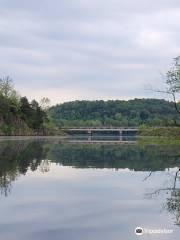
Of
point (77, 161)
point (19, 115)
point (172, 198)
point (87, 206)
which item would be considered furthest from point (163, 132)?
point (19, 115)

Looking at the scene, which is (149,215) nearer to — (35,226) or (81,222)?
(81,222)

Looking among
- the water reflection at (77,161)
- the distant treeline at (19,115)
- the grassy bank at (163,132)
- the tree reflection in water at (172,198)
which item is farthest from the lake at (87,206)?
the distant treeline at (19,115)

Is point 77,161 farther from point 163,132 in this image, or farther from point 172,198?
point 172,198

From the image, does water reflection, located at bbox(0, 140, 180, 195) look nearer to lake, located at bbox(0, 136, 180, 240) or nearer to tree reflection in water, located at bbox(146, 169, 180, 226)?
lake, located at bbox(0, 136, 180, 240)

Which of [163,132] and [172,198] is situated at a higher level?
[163,132]

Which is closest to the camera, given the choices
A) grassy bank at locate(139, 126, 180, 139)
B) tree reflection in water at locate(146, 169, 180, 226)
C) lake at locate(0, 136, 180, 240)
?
lake at locate(0, 136, 180, 240)

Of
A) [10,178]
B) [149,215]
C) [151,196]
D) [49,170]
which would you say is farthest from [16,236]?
[49,170]

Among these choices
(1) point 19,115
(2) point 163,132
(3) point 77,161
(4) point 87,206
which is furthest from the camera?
(1) point 19,115

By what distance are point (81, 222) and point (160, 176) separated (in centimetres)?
1766

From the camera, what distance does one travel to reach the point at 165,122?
38469 millimetres

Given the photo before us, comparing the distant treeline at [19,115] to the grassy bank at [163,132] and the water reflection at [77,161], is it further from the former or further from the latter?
the grassy bank at [163,132]

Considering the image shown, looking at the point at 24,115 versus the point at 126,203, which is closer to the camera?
the point at 126,203
